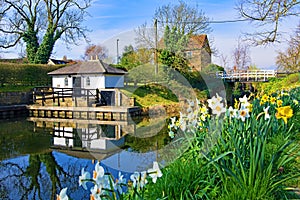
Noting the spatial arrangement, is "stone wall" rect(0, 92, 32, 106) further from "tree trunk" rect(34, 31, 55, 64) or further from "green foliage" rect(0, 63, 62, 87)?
"tree trunk" rect(34, 31, 55, 64)

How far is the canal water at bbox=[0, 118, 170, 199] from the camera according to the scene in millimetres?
5258

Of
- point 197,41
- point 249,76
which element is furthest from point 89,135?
point 249,76

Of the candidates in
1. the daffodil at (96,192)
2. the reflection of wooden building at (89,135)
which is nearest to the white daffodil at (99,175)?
the daffodil at (96,192)

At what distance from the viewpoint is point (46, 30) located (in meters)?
22.0

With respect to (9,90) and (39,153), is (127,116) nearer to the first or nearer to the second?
(39,153)

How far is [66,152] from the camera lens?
7758mm

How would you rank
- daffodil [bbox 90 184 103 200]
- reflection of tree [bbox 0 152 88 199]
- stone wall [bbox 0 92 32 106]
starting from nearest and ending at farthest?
1. daffodil [bbox 90 184 103 200]
2. reflection of tree [bbox 0 152 88 199]
3. stone wall [bbox 0 92 32 106]

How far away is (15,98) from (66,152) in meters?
9.64

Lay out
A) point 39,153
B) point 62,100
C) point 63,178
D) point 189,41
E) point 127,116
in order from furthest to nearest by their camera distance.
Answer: point 189,41 → point 62,100 → point 127,116 → point 39,153 → point 63,178

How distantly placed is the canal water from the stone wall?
333cm

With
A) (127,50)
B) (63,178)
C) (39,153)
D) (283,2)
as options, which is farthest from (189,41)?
(63,178)

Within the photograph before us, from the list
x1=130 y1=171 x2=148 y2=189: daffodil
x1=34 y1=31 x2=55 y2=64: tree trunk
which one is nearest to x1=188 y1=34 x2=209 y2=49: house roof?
x1=34 y1=31 x2=55 y2=64: tree trunk

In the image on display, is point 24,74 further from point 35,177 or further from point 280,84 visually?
point 280,84

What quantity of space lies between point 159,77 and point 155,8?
4.91 meters
